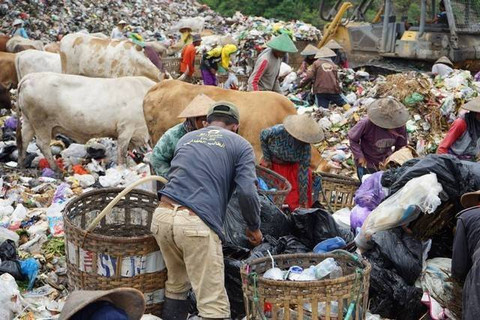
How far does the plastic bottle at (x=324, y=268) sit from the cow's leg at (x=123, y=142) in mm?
5421

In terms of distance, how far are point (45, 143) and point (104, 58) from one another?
13.9ft

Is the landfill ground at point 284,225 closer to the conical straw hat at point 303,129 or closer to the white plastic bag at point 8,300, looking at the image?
the white plastic bag at point 8,300

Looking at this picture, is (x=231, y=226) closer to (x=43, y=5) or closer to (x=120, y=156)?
(x=120, y=156)

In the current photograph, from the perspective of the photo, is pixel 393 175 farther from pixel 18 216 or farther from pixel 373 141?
pixel 18 216

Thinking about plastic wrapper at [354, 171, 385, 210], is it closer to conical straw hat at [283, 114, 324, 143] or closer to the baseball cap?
conical straw hat at [283, 114, 324, 143]

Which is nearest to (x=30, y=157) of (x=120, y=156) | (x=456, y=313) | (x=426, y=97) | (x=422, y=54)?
(x=120, y=156)

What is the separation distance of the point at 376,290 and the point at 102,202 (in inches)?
78.6

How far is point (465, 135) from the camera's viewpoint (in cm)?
669

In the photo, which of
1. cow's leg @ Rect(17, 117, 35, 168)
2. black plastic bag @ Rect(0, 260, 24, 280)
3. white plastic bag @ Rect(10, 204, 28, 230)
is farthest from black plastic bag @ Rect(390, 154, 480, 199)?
cow's leg @ Rect(17, 117, 35, 168)

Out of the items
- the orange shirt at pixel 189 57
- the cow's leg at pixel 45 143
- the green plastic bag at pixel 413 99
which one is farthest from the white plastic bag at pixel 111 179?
the orange shirt at pixel 189 57

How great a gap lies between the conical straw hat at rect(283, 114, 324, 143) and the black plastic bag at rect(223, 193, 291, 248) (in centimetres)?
86

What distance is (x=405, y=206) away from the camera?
475 centimetres

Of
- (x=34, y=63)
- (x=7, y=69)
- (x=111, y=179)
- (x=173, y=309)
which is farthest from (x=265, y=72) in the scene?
(x=7, y=69)

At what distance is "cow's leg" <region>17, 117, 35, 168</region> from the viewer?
9.45 meters
